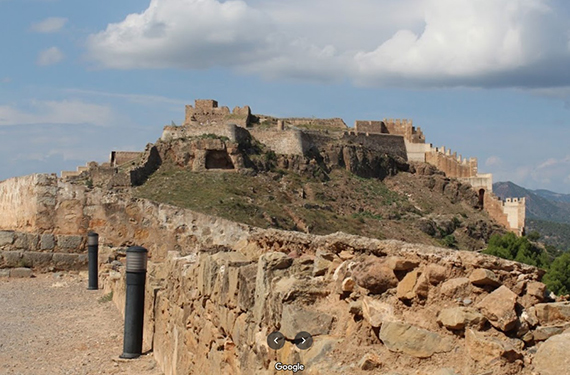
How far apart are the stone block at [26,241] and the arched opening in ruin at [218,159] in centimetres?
Answer: 3790

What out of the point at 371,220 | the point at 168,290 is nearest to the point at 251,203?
the point at 371,220

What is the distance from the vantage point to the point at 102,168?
46.4 metres

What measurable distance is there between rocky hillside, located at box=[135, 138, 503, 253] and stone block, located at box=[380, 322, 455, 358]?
116 ft

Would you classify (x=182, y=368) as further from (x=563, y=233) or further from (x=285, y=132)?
(x=563, y=233)

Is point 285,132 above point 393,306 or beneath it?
above

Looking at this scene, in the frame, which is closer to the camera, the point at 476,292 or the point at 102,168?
the point at 476,292

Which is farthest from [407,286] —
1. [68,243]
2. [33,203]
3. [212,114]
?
[212,114]

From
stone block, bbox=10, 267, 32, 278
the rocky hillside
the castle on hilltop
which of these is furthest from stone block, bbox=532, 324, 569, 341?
the castle on hilltop

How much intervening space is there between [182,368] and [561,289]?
1080 inches

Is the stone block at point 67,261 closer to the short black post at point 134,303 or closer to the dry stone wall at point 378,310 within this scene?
the short black post at point 134,303

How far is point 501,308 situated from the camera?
2855 mm

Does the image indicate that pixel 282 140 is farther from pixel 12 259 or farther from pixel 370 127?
pixel 12 259

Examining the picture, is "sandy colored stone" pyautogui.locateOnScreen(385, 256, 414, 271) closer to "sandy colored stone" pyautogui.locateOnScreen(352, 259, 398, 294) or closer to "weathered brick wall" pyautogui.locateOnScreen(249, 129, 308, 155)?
"sandy colored stone" pyautogui.locateOnScreen(352, 259, 398, 294)

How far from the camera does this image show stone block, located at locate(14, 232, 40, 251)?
1048 cm
